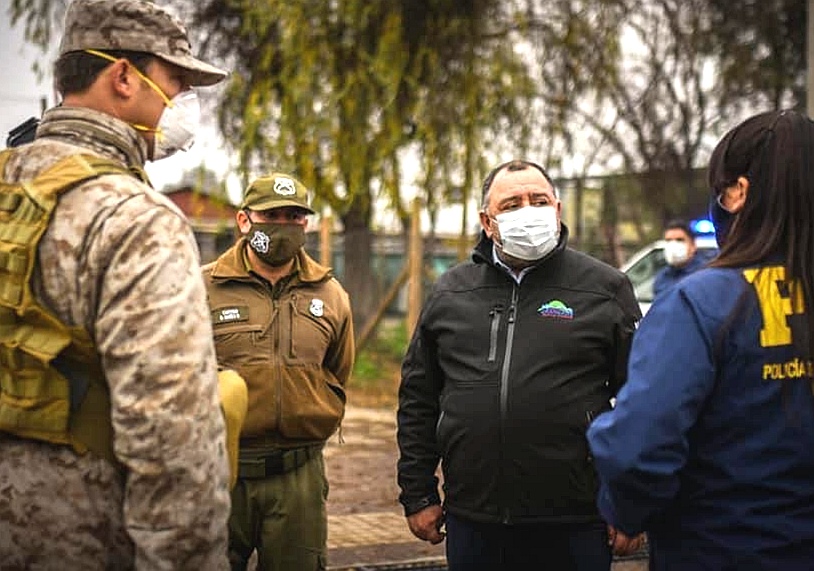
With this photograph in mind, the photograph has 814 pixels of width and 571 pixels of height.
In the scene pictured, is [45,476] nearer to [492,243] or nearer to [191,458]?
[191,458]

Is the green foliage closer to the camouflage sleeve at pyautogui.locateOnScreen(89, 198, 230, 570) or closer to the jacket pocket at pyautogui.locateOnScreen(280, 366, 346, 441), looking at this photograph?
the jacket pocket at pyautogui.locateOnScreen(280, 366, 346, 441)

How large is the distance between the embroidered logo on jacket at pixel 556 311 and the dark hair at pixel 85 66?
168 centimetres

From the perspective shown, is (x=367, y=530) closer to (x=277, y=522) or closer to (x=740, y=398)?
(x=277, y=522)

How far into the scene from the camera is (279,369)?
444cm

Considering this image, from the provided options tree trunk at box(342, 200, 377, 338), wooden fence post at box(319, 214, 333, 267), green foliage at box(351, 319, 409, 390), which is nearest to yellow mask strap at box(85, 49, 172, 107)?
green foliage at box(351, 319, 409, 390)

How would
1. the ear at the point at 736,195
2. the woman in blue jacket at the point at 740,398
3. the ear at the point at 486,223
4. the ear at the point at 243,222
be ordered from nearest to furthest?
the woman in blue jacket at the point at 740,398, the ear at the point at 736,195, the ear at the point at 486,223, the ear at the point at 243,222

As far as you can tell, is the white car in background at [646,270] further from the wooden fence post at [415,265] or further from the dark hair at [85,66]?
the dark hair at [85,66]

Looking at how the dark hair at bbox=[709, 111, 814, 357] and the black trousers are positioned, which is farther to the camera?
the black trousers

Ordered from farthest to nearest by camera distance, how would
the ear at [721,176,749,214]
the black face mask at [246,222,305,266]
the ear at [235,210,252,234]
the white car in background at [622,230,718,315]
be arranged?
the white car in background at [622,230,718,315] < the ear at [235,210,252,234] < the black face mask at [246,222,305,266] < the ear at [721,176,749,214]

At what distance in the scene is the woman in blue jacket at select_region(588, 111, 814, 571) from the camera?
8.82 ft

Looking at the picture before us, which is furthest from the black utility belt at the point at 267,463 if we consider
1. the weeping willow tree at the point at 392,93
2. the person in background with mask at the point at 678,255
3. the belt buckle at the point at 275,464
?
the weeping willow tree at the point at 392,93

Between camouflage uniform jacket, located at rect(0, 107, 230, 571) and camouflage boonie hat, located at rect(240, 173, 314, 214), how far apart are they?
80.6 inches

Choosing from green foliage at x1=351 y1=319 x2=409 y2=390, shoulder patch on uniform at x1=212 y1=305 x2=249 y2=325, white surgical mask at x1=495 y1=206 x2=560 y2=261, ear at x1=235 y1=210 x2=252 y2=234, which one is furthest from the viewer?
green foliage at x1=351 y1=319 x2=409 y2=390

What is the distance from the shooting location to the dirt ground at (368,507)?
667 cm
